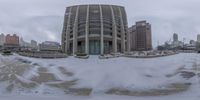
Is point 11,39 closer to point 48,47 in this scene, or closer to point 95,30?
point 48,47

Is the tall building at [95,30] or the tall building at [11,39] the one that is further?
the tall building at [11,39]

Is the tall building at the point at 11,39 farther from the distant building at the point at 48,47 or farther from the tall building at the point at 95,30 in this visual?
the tall building at the point at 95,30

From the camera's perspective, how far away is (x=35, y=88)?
6383 mm

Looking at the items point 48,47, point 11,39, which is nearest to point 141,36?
point 48,47

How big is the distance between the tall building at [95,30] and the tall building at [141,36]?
12336 mm

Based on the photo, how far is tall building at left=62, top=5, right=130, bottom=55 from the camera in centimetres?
7094

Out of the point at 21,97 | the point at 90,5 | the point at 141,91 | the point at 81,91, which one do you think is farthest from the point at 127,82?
the point at 90,5

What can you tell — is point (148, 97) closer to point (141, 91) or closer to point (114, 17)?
point (141, 91)

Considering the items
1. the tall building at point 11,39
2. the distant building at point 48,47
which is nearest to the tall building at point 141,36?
the distant building at point 48,47

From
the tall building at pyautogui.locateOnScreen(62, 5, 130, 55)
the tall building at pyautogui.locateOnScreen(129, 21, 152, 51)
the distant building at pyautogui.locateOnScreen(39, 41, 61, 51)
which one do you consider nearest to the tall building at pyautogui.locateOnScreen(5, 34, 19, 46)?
the distant building at pyautogui.locateOnScreen(39, 41, 61, 51)

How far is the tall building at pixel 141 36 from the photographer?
88875 millimetres

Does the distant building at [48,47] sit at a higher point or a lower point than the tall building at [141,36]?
lower

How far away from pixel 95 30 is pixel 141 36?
25210mm

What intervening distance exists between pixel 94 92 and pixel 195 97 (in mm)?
2194
